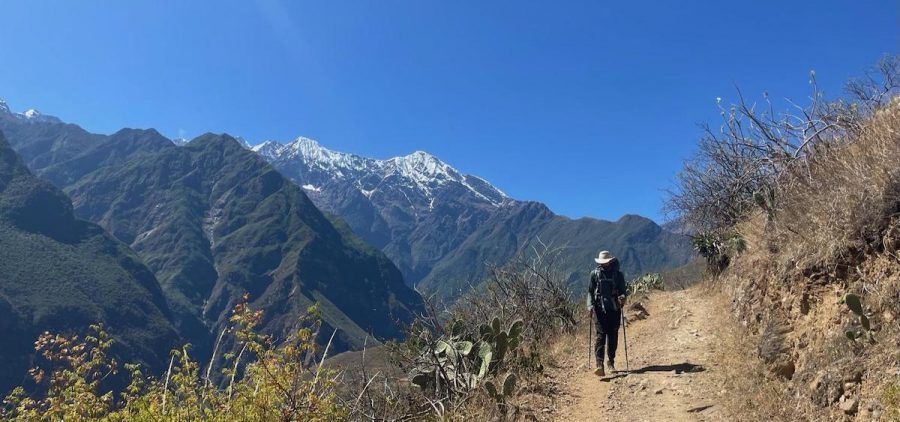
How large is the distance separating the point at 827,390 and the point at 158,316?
19455cm

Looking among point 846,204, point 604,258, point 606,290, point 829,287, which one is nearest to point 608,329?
point 606,290

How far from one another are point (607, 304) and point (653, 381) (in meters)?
1.34

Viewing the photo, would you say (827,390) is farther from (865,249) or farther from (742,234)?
(742,234)

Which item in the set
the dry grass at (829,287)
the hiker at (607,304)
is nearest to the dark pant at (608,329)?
the hiker at (607,304)

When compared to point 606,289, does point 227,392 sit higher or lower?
lower

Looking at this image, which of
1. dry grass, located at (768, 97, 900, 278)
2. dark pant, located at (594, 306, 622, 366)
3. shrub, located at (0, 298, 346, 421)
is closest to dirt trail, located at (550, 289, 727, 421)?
dark pant, located at (594, 306, 622, 366)

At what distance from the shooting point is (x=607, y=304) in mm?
9164

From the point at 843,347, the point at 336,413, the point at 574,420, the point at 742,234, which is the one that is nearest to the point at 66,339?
the point at 336,413

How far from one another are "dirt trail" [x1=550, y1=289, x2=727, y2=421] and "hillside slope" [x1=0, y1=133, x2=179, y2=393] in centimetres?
12574

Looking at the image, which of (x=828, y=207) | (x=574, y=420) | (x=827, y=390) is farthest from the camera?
(x=574, y=420)

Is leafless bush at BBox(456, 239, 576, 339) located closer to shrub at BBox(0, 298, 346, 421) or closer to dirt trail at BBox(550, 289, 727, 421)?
dirt trail at BBox(550, 289, 727, 421)

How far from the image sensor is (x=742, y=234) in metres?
12.1

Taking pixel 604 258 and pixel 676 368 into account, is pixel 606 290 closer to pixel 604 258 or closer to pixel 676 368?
pixel 604 258

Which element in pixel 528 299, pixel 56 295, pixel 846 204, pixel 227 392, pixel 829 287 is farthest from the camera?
pixel 56 295
